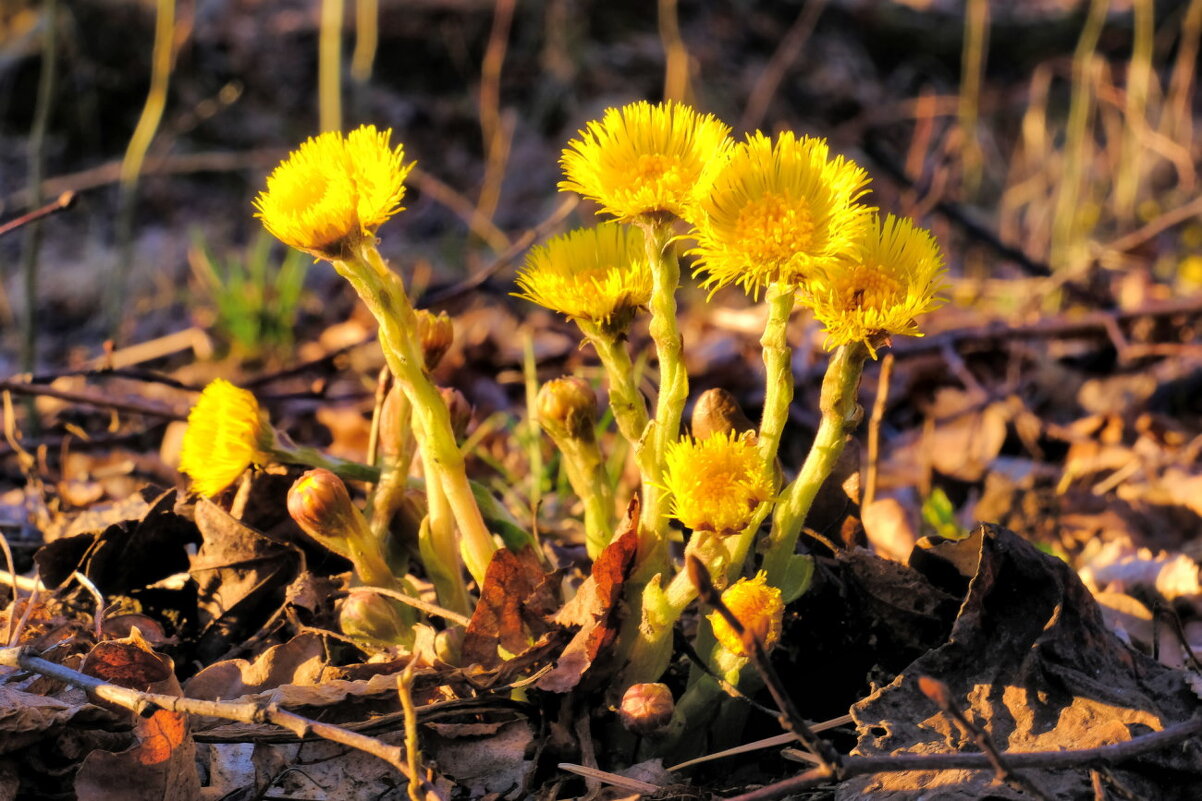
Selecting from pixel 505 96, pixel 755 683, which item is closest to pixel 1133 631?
pixel 755 683

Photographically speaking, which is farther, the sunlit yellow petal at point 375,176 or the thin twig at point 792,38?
the thin twig at point 792,38

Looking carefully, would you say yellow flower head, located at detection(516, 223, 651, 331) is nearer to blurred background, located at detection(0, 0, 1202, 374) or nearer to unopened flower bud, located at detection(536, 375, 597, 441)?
unopened flower bud, located at detection(536, 375, 597, 441)

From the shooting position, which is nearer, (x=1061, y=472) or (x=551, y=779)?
(x=551, y=779)

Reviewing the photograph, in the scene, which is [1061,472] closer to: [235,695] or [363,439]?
[363,439]

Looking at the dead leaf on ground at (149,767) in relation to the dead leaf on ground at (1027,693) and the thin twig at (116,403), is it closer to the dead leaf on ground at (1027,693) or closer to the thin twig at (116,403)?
the dead leaf on ground at (1027,693)

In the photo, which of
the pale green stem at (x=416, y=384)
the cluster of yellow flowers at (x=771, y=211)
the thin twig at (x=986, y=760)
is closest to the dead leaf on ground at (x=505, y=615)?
the pale green stem at (x=416, y=384)
